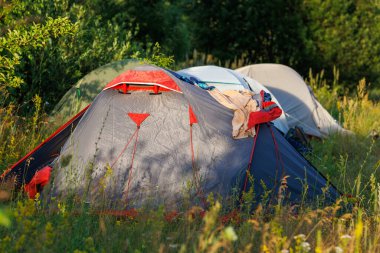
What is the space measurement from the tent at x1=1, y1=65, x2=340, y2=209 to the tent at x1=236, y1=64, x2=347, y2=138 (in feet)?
13.2

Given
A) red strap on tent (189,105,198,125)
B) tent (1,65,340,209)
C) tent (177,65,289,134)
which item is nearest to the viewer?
tent (1,65,340,209)

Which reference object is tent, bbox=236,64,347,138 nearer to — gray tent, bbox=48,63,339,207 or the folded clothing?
the folded clothing

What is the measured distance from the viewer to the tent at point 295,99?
402 inches

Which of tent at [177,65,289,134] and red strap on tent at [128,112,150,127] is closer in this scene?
red strap on tent at [128,112,150,127]

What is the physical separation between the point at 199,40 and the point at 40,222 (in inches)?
423

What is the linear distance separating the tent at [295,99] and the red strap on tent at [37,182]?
4941mm

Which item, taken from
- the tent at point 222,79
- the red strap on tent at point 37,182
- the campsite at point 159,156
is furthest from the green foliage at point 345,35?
the red strap on tent at point 37,182

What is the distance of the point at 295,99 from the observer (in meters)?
10.5

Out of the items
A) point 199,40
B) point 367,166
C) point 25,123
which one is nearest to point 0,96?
point 25,123

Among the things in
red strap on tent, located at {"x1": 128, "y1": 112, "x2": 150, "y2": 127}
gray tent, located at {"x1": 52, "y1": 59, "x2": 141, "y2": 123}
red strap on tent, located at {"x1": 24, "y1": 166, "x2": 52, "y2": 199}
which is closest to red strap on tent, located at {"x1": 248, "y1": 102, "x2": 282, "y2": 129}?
red strap on tent, located at {"x1": 128, "y1": 112, "x2": 150, "y2": 127}

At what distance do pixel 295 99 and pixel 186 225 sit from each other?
244 inches

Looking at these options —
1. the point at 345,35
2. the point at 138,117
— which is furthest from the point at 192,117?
the point at 345,35

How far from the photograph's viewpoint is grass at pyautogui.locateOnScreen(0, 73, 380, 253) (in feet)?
11.1

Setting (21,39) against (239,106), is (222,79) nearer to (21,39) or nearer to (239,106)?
(239,106)
